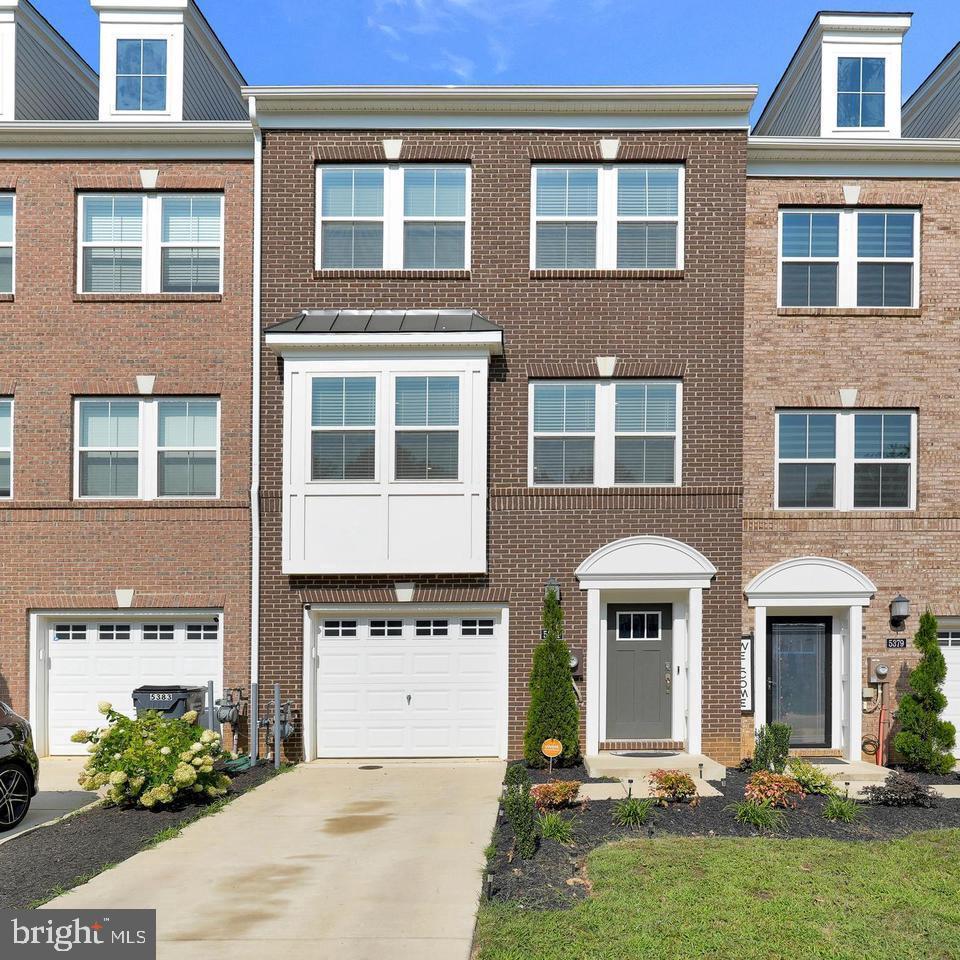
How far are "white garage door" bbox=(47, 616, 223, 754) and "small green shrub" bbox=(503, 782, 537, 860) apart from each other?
6753 millimetres

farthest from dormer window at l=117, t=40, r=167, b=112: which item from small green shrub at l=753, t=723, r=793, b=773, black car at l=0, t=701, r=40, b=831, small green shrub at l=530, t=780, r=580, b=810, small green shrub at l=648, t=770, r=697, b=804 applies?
small green shrub at l=753, t=723, r=793, b=773

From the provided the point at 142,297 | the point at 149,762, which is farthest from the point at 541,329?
the point at 149,762

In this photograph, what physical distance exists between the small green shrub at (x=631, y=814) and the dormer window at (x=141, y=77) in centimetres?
1249

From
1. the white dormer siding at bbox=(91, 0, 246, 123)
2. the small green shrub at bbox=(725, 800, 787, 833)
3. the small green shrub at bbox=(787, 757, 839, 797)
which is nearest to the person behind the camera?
the small green shrub at bbox=(725, 800, 787, 833)

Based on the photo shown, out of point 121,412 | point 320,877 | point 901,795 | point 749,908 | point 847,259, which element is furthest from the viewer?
point 847,259

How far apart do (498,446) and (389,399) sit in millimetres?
1714

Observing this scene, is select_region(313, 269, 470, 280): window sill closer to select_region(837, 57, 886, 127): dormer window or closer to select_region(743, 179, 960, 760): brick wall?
select_region(743, 179, 960, 760): brick wall

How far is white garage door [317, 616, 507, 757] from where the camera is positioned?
14.6 meters

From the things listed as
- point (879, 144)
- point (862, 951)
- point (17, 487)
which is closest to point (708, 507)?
point (879, 144)

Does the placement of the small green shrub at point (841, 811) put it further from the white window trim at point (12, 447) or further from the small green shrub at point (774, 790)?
the white window trim at point (12, 447)

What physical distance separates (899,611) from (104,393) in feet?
39.4

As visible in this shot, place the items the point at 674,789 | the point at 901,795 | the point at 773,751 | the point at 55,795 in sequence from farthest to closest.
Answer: the point at 773,751
the point at 55,795
the point at 901,795
the point at 674,789

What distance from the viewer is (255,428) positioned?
570 inches

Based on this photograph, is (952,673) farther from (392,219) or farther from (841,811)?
(392,219)
